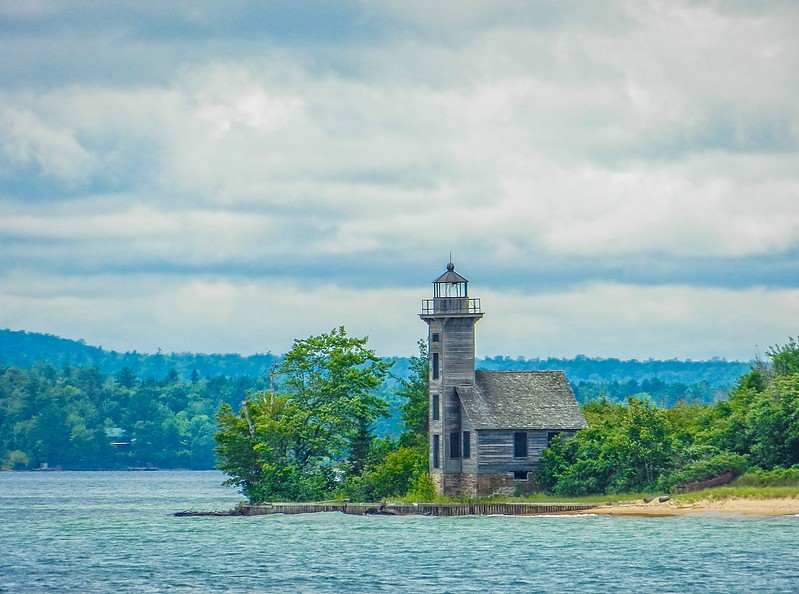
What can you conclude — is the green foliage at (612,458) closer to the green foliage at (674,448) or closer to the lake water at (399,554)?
the green foliage at (674,448)

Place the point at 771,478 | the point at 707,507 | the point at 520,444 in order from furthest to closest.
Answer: the point at 520,444, the point at 707,507, the point at 771,478

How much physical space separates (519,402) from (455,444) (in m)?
4.08

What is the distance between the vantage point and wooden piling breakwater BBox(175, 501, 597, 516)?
77938mm

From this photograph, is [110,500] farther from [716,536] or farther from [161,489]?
[716,536]

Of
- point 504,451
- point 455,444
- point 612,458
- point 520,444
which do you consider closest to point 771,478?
point 612,458

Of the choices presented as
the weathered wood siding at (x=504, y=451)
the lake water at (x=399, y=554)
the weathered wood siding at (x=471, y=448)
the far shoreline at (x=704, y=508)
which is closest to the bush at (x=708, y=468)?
the far shoreline at (x=704, y=508)

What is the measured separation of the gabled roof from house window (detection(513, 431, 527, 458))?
486 millimetres

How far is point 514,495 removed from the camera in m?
80.9

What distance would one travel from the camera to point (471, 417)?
80812 mm

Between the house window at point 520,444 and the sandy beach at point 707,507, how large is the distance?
5.71 meters

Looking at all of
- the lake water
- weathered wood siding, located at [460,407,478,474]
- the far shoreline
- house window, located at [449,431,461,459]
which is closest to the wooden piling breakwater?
the lake water

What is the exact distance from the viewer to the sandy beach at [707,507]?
72938 mm

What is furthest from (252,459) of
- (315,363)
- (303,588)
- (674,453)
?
(303,588)

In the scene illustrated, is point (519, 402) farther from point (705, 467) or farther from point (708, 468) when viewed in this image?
point (708, 468)
